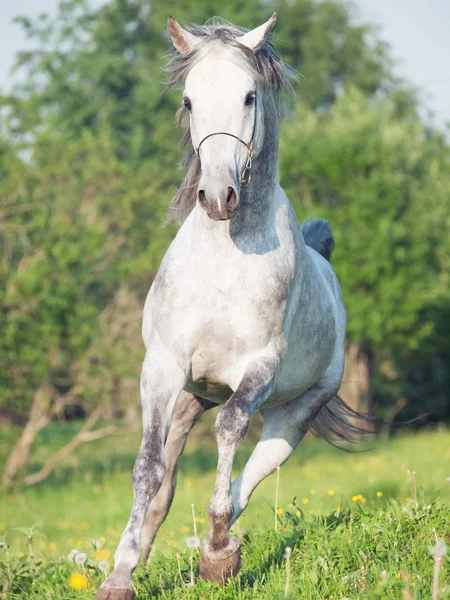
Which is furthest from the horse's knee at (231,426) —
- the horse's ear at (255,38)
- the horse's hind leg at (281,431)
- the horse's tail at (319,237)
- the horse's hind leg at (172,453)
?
the horse's tail at (319,237)

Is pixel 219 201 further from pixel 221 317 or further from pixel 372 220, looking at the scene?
pixel 372 220

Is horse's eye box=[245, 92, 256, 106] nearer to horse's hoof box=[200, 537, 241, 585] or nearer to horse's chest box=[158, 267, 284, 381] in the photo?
horse's chest box=[158, 267, 284, 381]

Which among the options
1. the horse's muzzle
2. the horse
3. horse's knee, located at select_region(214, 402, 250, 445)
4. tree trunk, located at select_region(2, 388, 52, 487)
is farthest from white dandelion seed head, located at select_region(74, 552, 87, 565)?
tree trunk, located at select_region(2, 388, 52, 487)

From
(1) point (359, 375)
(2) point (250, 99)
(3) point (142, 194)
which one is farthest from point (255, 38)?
(1) point (359, 375)

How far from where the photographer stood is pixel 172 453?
561 centimetres

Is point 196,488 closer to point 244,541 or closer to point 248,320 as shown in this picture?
point 244,541

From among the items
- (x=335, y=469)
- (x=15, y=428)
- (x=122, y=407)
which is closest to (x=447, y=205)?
(x=335, y=469)

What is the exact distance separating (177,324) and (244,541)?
5.33 feet

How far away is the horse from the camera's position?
13.8 feet

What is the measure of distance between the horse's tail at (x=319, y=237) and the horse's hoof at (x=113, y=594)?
3.54m

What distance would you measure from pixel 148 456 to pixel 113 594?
0.73m

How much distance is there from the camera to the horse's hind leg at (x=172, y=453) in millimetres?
5609

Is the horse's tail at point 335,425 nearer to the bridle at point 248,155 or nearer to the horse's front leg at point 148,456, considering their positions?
the horse's front leg at point 148,456

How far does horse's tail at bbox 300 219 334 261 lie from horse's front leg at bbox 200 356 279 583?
2550 millimetres
